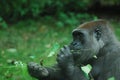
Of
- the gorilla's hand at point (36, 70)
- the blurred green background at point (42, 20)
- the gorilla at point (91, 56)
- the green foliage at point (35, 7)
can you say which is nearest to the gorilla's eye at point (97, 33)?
the gorilla at point (91, 56)

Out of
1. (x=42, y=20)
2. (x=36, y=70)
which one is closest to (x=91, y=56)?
(x=36, y=70)

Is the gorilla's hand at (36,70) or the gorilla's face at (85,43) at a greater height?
the gorilla's face at (85,43)

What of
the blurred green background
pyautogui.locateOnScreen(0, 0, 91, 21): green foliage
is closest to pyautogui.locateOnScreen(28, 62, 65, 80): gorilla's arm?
the blurred green background

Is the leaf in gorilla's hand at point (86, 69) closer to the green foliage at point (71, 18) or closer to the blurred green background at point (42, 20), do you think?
the blurred green background at point (42, 20)

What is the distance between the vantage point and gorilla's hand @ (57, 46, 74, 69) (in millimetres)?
6094

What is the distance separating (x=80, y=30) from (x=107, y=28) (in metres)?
0.41

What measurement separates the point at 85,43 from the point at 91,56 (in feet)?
0.61

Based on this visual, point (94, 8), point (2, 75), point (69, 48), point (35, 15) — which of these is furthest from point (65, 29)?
point (69, 48)

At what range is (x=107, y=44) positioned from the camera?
659 cm

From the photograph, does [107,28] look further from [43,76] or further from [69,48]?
[43,76]

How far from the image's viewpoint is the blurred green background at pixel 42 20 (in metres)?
10.5

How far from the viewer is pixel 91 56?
6488 millimetres

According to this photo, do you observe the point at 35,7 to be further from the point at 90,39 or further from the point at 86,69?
the point at 86,69

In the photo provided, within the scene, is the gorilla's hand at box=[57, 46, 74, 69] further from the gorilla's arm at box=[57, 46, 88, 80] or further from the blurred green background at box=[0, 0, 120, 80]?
the blurred green background at box=[0, 0, 120, 80]
